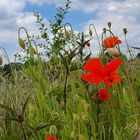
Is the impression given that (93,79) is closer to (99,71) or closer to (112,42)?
(99,71)

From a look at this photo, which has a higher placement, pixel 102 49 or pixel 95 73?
pixel 102 49

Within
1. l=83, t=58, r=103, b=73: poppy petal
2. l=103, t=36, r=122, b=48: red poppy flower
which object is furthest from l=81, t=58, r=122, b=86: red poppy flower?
l=103, t=36, r=122, b=48: red poppy flower

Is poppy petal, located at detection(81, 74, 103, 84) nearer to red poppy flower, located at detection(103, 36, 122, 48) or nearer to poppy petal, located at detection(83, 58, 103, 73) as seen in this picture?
poppy petal, located at detection(83, 58, 103, 73)

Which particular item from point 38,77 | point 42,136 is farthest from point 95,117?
point 38,77

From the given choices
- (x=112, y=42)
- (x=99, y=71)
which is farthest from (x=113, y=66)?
(x=112, y=42)

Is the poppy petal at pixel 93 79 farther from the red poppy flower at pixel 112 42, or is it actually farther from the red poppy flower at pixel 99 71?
the red poppy flower at pixel 112 42

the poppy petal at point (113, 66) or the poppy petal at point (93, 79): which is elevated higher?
the poppy petal at point (113, 66)

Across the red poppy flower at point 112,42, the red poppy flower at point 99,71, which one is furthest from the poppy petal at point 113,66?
the red poppy flower at point 112,42

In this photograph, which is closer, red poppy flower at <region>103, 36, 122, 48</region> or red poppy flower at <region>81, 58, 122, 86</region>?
red poppy flower at <region>81, 58, 122, 86</region>

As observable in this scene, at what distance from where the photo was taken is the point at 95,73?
1.54 m

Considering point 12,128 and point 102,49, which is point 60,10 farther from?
point 12,128

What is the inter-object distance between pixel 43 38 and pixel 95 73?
499 centimetres

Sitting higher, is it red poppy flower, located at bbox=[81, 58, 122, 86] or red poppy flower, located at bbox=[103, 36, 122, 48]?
red poppy flower, located at bbox=[103, 36, 122, 48]

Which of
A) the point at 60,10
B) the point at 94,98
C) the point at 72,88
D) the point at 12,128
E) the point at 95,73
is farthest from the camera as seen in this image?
the point at 60,10
